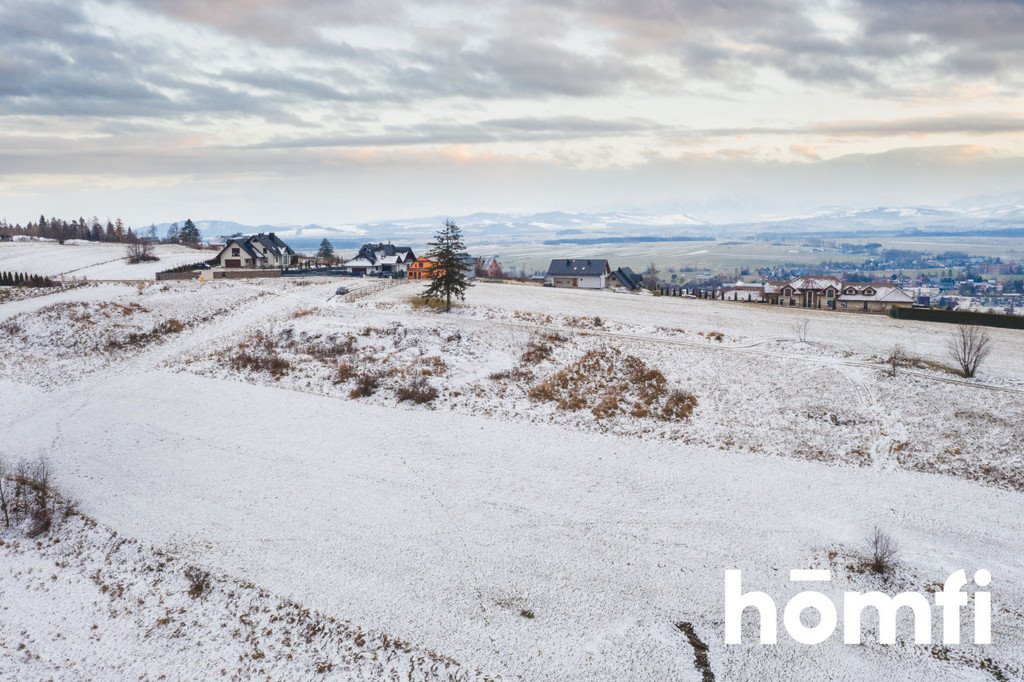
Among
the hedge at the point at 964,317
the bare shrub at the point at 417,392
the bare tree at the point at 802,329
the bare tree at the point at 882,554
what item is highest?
the hedge at the point at 964,317

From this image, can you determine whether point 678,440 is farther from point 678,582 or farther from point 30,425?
point 30,425

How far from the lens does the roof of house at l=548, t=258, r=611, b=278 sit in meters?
105

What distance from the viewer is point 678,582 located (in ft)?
88.2

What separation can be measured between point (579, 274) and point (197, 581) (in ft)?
277

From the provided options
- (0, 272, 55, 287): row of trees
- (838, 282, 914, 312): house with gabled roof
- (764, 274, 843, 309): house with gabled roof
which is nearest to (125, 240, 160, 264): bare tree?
(0, 272, 55, 287): row of trees

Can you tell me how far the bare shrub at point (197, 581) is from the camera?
26703 millimetres

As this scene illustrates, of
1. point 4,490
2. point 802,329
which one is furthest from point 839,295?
point 4,490

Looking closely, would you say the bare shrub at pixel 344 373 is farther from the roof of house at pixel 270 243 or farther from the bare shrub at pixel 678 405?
the roof of house at pixel 270 243

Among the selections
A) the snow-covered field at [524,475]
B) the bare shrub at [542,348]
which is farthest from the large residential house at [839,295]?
the bare shrub at [542,348]

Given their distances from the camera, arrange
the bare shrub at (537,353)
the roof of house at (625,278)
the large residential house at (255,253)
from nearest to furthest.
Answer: the bare shrub at (537,353) < the large residential house at (255,253) < the roof of house at (625,278)

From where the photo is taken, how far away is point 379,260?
369 ft

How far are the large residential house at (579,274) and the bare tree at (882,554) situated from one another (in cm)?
7740

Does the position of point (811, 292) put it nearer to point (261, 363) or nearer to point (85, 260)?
point (261, 363)

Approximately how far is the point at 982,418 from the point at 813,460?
11.5m
